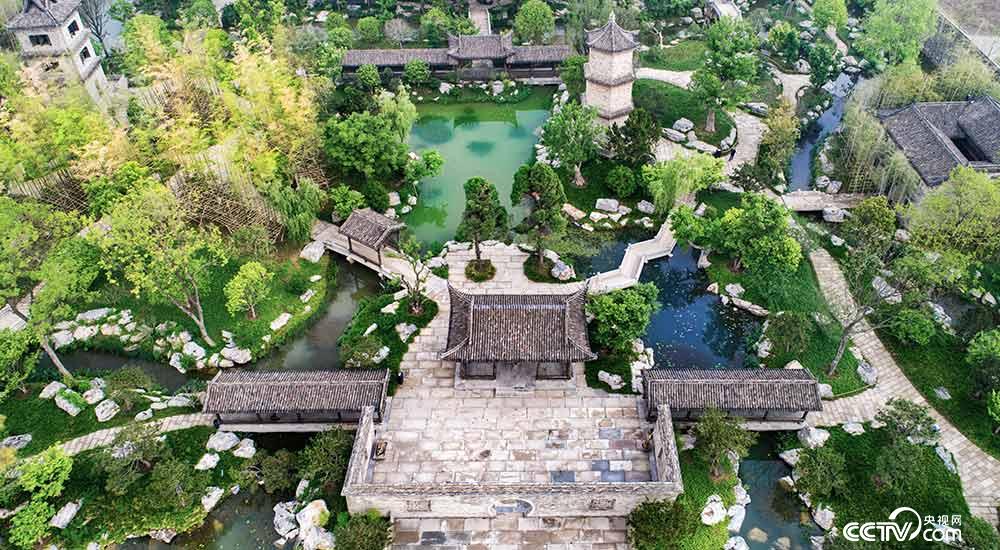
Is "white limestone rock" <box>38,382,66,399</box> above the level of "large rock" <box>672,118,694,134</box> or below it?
below

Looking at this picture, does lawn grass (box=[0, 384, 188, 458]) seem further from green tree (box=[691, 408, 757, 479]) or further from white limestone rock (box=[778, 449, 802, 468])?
white limestone rock (box=[778, 449, 802, 468])

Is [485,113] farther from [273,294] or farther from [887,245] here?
[887,245]

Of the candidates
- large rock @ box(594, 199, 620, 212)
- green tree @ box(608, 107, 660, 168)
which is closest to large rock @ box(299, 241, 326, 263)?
large rock @ box(594, 199, 620, 212)

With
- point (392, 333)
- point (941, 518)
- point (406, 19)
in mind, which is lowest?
point (941, 518)

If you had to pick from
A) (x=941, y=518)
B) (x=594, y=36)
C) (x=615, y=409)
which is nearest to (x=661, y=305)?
(x=615, y=409)

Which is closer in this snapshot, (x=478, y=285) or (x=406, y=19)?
(x=478, y=285)
